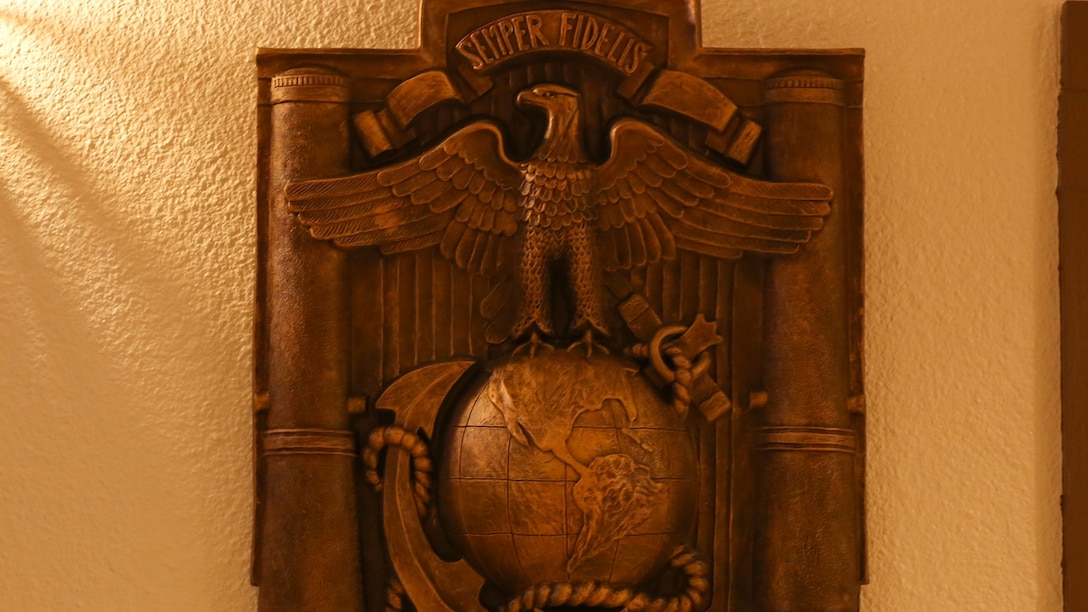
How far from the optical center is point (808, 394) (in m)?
1.70

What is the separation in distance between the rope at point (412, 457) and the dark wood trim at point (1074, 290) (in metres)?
0.77

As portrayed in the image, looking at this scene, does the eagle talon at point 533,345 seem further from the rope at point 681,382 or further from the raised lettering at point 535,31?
the raised lettering at point 535,31

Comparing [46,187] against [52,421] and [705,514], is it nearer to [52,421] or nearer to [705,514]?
[52,421]

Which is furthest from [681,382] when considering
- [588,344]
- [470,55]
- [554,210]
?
[470,55]

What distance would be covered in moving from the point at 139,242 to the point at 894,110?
37.1 inches

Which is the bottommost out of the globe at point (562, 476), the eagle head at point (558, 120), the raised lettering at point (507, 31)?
the globe at point (562, 476)

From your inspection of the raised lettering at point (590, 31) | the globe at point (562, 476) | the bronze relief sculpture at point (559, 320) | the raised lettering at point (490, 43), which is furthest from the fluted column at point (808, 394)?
the raised lettering at point (490, 43)

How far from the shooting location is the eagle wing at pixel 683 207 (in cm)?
171

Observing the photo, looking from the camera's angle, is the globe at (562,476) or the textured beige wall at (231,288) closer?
the globe at (562,476)

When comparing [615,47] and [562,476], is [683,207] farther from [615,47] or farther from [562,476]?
[562,476]

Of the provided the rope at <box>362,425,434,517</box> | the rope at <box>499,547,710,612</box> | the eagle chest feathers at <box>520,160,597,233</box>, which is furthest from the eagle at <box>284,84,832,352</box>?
the rope at <box>499,547,710,612</box>

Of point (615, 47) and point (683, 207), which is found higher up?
point (615, 47)

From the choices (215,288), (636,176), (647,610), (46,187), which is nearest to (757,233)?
(636,176)

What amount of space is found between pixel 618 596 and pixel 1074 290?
2.22ft
